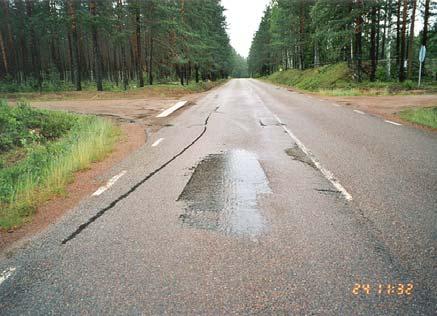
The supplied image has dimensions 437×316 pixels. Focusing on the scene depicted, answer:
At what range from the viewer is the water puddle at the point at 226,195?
4.16 meters

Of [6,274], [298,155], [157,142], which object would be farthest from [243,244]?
[157,142]

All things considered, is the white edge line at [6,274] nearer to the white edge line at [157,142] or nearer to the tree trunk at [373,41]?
the white edge line at [157,142]

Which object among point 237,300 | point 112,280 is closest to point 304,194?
point 237,300

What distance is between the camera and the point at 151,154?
8.07 metres

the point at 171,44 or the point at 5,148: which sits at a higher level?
the point at 171,44

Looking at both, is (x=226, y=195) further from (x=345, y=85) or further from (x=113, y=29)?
(x=113, y=29)

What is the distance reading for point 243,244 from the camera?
3.63 m

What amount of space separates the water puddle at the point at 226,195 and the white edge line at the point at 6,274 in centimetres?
193

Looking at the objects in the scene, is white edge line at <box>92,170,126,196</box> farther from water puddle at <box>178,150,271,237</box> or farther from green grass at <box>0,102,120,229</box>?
water puddle at <box>178,150,271,237</box>

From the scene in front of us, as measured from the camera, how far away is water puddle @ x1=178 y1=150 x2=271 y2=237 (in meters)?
4.16

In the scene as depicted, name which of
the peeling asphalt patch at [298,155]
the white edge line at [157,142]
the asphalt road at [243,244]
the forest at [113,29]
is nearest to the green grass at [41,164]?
the asphalt road at [243,244]

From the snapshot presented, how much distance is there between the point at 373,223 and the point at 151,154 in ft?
17.9

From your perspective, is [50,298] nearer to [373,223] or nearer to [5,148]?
[373,223]

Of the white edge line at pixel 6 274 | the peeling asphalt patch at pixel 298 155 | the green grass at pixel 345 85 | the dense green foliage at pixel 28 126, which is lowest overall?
the white edge line at pixel 6 274
